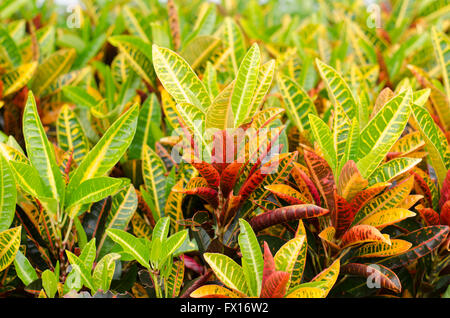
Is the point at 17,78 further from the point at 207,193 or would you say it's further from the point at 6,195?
the point at 207,193

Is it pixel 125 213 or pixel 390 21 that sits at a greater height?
pixel 390 21

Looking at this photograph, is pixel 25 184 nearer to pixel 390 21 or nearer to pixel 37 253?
pixel 37 253

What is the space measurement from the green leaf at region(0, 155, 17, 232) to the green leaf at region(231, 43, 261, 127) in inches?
24.0

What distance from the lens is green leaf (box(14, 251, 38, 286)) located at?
123 cm

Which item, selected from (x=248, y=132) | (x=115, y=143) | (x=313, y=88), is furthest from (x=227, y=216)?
(x=313, y=88)

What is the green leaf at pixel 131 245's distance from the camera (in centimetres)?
112

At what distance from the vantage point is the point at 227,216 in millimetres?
1285

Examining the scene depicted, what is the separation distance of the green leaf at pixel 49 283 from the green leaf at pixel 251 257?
449 mm

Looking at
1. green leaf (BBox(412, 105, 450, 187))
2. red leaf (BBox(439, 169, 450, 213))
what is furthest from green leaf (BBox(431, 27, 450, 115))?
red leaf (BBox(439, 169, 450, 213))

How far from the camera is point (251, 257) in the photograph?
1129 millimetres

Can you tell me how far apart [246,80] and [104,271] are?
591 mm

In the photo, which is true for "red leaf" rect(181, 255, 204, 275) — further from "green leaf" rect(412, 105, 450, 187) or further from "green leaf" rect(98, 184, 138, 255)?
"green leaf" rect(412, 105, 450, 187)

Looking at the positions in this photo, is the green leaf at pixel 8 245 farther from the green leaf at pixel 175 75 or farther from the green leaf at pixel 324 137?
the green leaf at pixel 324 137

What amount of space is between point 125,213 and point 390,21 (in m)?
2.23
